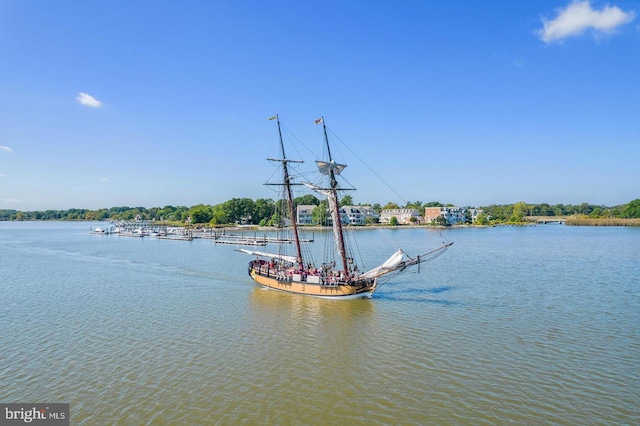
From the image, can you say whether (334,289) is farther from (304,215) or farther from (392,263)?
(304,215)

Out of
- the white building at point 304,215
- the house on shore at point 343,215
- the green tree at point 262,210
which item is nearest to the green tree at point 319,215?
the white building at point 304,215

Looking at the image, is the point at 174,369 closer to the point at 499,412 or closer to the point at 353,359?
the point at 353,359

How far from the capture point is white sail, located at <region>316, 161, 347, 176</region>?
40250 mm

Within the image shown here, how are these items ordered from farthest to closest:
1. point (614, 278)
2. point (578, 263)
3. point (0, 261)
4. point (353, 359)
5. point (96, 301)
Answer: point (0, 261)
point (578, 263)
point (614, 278)
point (96, 301)
point (353, 359)

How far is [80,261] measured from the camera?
65.4 metres

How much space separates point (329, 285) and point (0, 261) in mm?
63125

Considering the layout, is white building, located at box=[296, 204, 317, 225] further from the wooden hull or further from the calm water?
the wooden hull

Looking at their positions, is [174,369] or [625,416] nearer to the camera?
[625,416]

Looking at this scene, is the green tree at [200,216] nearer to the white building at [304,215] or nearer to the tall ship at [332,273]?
the white building at [304,215]

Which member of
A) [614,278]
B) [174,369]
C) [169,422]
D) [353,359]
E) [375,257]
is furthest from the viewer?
[375,257]

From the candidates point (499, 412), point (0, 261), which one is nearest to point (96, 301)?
point (499, 412)

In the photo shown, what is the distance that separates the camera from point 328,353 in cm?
2273

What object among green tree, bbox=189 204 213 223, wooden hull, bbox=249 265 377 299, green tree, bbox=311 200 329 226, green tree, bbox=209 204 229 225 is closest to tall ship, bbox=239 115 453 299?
wooden hull, bbox=249 265 377 299

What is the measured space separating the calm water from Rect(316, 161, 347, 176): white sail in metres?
13.6
